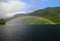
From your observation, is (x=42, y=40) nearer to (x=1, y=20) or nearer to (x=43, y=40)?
(x=43, y=40)

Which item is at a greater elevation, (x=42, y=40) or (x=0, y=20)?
(x=0, y=20)

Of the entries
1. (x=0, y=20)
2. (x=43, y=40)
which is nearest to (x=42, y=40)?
(x=43, y=40)

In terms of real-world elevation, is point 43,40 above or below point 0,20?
below

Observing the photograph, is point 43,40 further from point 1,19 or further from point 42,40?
point 1,19

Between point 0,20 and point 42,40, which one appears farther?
point 0,20

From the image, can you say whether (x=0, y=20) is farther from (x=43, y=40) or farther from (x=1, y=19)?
(x=43, y=40)

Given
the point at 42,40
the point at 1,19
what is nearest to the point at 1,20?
the point at 1,19

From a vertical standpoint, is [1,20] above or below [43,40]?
above
